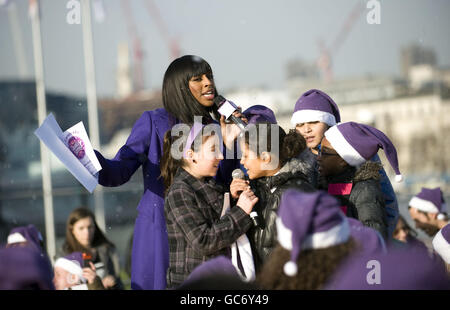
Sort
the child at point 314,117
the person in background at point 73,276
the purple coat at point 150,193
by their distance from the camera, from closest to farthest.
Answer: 1. the purple coat at point 150,193
2. the person in background at point 73,276
3. the child at point 314,117

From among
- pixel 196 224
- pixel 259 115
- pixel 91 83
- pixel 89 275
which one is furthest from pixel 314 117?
pixel 91 83

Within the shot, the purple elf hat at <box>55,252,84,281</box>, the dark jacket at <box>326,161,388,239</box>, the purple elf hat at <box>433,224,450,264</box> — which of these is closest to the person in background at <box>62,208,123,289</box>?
the purple elf hat at <box>55,252,84,281</box>

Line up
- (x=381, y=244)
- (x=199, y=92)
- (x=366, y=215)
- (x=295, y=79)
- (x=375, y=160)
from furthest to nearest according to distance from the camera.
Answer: (x=295, y=79), (x=375, y=160), (x=199, y=92), (x=366, y=215), (x=381, y=244)

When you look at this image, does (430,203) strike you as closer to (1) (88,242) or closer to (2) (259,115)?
(1) (88,242)

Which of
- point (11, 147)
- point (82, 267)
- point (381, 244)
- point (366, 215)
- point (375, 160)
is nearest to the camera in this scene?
point (381, 244)

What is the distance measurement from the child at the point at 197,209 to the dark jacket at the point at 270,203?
12cm

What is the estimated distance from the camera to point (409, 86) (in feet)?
328

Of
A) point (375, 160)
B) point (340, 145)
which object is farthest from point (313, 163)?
point (375, 160)

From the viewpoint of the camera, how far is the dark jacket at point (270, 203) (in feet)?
11.5

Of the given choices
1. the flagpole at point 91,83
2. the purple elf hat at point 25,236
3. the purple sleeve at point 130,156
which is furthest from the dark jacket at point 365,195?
the flagpole at point 91,83

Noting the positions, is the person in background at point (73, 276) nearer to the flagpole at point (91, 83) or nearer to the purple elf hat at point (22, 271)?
the purple elf hat at point (22, 271)

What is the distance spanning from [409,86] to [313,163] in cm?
9973

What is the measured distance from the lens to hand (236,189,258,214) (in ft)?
11.3
